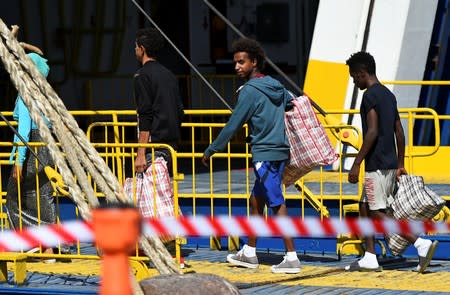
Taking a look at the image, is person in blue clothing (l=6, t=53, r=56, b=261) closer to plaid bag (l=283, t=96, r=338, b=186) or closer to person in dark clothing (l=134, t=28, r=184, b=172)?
person in dark clothing (l=134, t=28, r=184, b=172)

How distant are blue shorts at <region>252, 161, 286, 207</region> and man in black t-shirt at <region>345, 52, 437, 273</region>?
54cm

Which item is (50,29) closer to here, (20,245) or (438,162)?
(438,162)

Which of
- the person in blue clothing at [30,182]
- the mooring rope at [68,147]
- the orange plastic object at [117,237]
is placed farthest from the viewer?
the person in blue clothing at [30,182]

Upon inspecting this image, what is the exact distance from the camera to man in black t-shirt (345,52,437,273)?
380 inches

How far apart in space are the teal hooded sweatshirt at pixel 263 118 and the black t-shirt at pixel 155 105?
0.56 meters

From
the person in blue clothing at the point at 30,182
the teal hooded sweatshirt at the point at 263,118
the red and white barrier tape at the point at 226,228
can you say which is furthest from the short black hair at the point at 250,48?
the person in blue clothing at the point at 30,182

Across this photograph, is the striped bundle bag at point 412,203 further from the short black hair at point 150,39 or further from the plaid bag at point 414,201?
the short black hair at point 150,39

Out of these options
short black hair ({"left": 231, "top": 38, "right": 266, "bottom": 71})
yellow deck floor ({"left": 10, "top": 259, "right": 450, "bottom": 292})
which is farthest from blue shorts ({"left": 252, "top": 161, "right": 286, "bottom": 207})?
short black hair ({"left": 231, "top": 38, "right": 266, "bottom": 71})

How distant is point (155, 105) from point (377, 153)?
171 centimetres

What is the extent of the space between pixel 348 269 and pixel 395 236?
435 mm

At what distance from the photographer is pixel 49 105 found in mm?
8172

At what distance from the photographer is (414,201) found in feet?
31.9

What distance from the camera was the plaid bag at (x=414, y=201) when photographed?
9719 millimetres

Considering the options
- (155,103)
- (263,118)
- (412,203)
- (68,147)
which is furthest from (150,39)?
(412,203)
